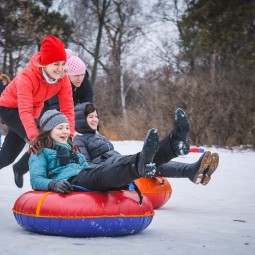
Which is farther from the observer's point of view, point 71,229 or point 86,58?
point 86,58

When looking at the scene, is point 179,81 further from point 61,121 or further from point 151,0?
point 151,0

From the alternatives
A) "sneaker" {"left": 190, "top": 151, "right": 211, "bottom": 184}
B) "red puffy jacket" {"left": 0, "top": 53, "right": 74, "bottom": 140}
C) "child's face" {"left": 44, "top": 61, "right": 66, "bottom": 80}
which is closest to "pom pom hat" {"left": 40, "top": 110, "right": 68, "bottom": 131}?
"red puffy jacket" {"left": 0, "top": 53, "right": 74, "bottom": 140}

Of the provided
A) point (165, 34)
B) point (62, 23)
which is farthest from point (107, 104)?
point (62, 23)

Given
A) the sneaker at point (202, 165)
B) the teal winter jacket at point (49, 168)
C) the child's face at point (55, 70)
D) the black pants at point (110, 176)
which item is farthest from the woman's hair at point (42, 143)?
the sneaker at point (202, 165)

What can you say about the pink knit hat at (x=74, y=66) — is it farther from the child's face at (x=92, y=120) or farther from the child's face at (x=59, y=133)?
the child's face at (x=59, y=133)

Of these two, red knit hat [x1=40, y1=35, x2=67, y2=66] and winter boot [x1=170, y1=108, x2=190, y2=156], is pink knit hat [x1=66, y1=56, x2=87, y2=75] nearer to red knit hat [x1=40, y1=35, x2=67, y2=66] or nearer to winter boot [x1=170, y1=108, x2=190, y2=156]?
red knit hat [x1=40, y1=35, x2=67, y2=66]

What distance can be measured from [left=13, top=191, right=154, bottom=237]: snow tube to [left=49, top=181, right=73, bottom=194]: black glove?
1.3 inches

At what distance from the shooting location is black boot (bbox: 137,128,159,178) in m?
3.24

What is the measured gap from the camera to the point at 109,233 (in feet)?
11.5

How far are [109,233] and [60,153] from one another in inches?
27.9

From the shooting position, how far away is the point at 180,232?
3777 mm

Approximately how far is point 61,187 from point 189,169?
64.5 inches

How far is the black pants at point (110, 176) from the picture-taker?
3.35 m

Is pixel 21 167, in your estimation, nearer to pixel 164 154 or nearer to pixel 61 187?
pixel 61 187
